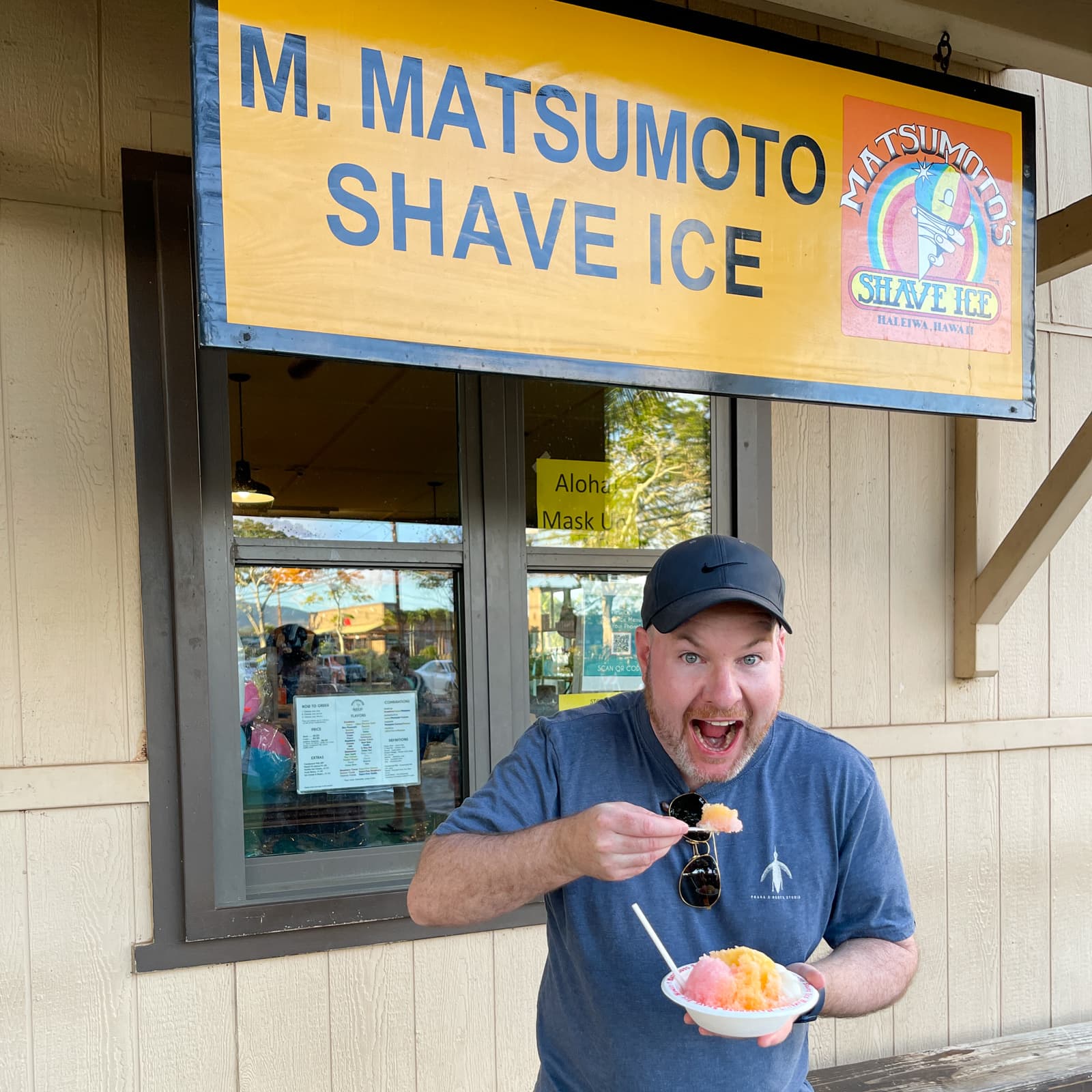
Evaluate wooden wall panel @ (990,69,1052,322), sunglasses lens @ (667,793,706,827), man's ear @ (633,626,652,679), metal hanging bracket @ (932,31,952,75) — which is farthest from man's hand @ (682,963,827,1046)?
wooden wall panel @ (990,69,1052,322)

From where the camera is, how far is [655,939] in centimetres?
138

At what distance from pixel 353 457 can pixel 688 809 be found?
89.9 inches

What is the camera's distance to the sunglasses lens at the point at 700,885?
1.53 m

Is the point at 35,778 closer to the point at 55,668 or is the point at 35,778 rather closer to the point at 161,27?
the point at 55,668

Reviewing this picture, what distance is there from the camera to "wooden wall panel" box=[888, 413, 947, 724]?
3.51 metres

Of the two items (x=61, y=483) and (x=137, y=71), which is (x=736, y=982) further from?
(x=137, y=71)

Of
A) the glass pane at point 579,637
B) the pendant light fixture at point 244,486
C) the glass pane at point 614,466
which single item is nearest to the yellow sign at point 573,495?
the glass pane at point 614,466

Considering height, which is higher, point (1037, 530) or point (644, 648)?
point (1037, 530)

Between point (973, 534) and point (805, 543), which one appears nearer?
point (805, 543)

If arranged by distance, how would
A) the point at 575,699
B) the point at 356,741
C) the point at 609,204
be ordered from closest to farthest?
the point at 609,204, the point at 356,741, the point at 575,699

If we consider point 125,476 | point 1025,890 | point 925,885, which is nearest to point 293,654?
point 125,476

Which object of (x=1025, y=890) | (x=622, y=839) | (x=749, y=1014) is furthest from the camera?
(x=1025, y=890)

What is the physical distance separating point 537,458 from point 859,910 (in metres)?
1.86

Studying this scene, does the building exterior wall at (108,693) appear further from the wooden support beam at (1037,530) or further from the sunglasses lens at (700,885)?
the sunglasses lens at (700,885)
